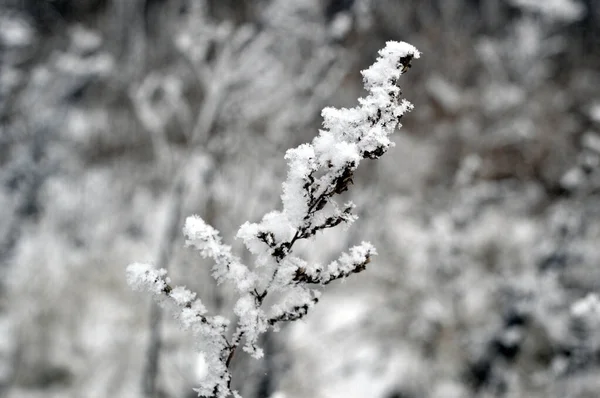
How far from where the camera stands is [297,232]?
81 cm

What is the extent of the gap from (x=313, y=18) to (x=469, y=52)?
8703mm

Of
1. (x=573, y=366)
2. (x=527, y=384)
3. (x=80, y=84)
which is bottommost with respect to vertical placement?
(x=573, y=366)

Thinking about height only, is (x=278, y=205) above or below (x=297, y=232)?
above

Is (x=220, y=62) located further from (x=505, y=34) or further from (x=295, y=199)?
(x=505, y=34)

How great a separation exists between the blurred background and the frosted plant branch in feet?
1.19

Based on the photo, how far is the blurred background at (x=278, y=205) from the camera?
3.36 m

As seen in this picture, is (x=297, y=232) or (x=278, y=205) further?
(x=278, y=205)

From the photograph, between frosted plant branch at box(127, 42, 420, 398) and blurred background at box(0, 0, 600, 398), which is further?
blurred background at box(0, 0, 600, 398)

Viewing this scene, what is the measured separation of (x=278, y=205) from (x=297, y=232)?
2.40 meters

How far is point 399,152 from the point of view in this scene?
32.4 ft

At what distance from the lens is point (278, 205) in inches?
126

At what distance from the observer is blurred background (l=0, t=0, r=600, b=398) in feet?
11.0

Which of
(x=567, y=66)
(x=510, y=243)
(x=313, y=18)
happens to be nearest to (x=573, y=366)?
(x=313, y=18)

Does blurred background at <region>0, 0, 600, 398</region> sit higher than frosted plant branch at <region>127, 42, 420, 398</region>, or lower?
higher
